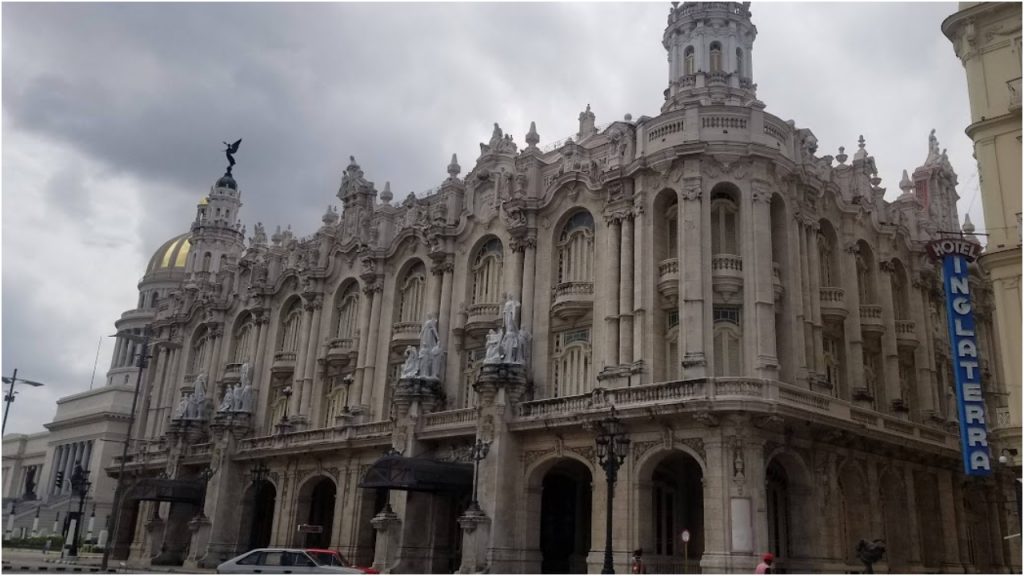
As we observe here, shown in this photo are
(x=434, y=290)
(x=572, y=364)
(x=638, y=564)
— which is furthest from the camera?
(x=434, y=290)

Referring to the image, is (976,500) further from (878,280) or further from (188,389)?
(188,389)

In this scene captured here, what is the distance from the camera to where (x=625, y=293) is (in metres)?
35.6

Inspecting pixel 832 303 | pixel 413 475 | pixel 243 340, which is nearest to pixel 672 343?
pixel 832 303

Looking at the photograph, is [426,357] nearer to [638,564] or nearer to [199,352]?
[638,564]

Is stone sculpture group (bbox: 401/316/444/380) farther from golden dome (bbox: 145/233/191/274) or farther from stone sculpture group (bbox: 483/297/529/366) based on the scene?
golden dome (bbox: 145/233/191/274)

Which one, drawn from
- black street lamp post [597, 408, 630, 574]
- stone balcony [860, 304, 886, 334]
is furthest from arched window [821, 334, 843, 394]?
black street lamp post [597, 408, 630, 574]

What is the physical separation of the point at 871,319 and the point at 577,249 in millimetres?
13468

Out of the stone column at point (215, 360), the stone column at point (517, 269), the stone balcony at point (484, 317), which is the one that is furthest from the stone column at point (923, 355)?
the stone column at point (215, 360)

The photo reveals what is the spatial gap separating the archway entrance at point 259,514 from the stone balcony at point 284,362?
6.58 m

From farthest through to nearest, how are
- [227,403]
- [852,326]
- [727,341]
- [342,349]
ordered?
[227,403]
[342,349]
[852,326]
[727,341]

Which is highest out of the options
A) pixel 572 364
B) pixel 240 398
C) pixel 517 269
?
pixel 517 269

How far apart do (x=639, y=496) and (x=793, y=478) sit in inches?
217

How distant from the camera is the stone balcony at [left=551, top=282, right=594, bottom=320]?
3734cm

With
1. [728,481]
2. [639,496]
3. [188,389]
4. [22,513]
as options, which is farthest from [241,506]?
[22,513]
